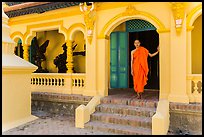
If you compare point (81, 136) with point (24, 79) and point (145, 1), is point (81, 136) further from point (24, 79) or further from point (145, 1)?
point (145, 1)

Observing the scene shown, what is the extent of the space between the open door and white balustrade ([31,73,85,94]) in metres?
1.95

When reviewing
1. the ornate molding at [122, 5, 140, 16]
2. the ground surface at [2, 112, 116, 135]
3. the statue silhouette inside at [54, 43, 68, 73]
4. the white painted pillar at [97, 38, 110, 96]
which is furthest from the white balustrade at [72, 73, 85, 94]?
the ornate molding at [122, 5, 140, 16]

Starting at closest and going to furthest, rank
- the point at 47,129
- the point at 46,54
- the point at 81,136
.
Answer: the point at 81,136 → the point at 47,129 → the point at 46,54

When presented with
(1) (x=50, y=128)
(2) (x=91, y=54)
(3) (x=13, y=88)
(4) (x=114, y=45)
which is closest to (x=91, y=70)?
(2) (x=91, y=54)

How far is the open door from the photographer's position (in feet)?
31.7

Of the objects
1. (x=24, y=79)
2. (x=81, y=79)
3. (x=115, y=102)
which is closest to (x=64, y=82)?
(x=81, y=79)

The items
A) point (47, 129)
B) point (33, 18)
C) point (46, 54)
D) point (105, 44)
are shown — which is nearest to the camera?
point (47, 129)

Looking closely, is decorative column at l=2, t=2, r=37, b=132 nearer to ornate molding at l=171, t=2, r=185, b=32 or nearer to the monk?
the monk

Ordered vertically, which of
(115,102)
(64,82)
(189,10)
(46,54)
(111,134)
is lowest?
(111,134)

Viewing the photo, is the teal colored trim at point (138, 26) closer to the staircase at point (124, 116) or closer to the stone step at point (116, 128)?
the staircase at point (124, 116)

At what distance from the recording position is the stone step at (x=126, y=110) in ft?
20.9

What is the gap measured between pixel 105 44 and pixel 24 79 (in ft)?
9.84

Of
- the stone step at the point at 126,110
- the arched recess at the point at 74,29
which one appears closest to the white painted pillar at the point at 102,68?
the stone step at the point at 126,110

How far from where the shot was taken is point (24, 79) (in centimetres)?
703
